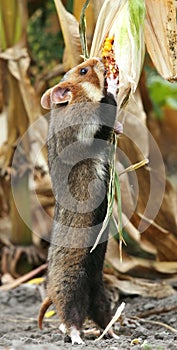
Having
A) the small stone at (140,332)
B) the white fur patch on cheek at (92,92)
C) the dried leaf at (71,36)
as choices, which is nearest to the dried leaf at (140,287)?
the small stone at (140,332)

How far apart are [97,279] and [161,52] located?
1.13m

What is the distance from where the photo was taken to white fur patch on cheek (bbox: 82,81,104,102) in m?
3.69

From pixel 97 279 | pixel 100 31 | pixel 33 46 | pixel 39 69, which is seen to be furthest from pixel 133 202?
pixel 33 46

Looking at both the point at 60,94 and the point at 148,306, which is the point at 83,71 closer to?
the point at 60,94

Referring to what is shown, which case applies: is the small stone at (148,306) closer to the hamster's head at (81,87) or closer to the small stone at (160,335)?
the small stone at (160,335)

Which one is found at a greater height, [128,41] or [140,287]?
[128,41]

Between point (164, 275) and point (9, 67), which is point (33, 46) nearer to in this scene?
point (9, 67)

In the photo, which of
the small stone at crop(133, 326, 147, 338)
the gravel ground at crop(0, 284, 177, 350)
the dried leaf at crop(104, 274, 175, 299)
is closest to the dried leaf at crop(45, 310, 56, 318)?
the gravel ground at crop(0, 284, 177, 350)

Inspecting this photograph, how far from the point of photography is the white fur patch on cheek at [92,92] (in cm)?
369

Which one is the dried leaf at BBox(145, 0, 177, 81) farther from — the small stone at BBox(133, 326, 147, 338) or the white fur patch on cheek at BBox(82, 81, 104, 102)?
the small stone at BBox(133, 326, 147, 338)

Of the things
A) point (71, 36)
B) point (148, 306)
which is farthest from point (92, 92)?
point (148, 306)

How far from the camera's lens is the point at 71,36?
4.38 meters

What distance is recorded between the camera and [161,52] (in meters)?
3.65

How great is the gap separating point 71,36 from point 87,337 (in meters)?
1.69
